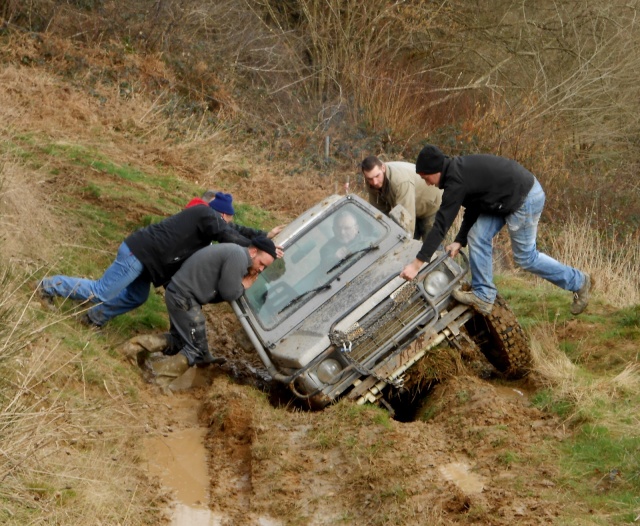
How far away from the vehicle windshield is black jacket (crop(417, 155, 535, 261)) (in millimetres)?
773

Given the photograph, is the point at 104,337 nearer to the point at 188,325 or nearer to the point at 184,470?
the point at 188,325

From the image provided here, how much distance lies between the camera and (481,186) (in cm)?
712

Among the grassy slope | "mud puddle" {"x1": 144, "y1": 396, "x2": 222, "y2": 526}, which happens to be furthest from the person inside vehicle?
the grassy slope

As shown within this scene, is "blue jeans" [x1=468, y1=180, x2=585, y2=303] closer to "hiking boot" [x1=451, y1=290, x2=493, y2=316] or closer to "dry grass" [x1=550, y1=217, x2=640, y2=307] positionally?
"hiking boot" [x1=451, y1=290, x2=493, y2=316]

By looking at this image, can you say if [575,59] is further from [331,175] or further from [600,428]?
[600,428]

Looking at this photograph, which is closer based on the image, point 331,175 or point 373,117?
point 331,175

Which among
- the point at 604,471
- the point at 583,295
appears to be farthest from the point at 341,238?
the point at 604,471

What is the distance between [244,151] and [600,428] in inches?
444

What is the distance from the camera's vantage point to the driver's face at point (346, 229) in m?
7.59

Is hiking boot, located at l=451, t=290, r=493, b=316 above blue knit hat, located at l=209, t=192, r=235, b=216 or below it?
below

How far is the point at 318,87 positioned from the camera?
20344mm

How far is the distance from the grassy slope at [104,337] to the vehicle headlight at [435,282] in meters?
1.12

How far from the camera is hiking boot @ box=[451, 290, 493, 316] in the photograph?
272 inches

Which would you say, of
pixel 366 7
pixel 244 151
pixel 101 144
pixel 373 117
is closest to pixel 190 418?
pixel 101 144
